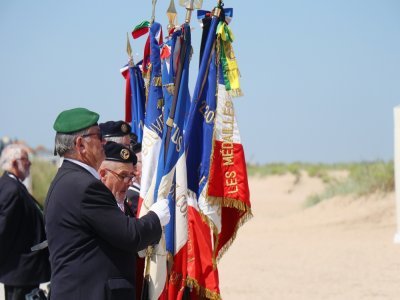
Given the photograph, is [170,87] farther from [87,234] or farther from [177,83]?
[87,234]

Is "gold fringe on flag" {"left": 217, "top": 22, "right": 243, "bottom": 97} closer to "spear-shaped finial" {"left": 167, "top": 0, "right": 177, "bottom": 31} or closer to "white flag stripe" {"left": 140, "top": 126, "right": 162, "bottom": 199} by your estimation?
"spear-shaped finial" {"left": 167, "top": 0, "right": 177, "bottom": 31}

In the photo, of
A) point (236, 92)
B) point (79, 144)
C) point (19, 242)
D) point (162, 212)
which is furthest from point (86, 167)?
point (19, 242)

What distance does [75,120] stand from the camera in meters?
4.17

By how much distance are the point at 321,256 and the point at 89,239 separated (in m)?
10.5

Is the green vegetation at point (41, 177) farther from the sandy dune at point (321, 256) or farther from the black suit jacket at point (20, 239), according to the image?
the black suit jacket at point (20, 239)

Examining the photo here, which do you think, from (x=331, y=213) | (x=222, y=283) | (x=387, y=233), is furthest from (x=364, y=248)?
(x=331, y=213)

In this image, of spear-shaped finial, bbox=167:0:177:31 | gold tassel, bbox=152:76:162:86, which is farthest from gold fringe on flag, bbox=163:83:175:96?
spear-shaped finial, bbox=167:0:177:31

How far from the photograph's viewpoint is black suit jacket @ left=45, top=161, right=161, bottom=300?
12.9ft

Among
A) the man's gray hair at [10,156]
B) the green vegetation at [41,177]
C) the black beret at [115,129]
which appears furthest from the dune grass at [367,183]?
the black beret at [115,129]

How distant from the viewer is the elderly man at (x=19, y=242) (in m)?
6.54

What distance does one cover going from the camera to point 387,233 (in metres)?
17.1

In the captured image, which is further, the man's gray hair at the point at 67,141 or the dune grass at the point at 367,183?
the dune grass at the point at 367,183

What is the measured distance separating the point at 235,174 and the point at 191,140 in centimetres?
43

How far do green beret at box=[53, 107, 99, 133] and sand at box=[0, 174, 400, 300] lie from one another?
623 centimetres
